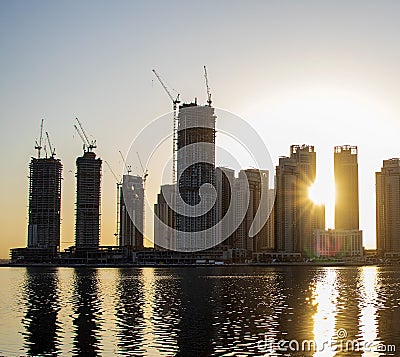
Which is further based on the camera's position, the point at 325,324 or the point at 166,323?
the point at 166,323

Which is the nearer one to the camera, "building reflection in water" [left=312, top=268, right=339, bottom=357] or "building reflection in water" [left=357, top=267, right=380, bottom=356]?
"building reflection in water" [left=312, top=268, right=339, bottom=357]

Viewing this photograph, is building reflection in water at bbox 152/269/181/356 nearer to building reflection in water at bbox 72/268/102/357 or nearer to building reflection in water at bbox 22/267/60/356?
building reflection in water at bbox 72/268/102/357

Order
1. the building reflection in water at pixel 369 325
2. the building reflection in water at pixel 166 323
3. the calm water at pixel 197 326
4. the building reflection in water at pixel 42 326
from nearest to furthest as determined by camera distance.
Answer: the calm water at pixel 197 326 → the building reflection in water at pixel 42 326 → the building reflection in water at pixel 166 323 → the building reflection in water at pixel 369 325

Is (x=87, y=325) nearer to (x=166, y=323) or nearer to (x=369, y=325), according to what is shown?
(x=166, y=323)

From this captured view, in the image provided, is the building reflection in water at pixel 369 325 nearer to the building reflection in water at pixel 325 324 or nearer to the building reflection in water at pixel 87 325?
the building reflection in water at pixel 325 324

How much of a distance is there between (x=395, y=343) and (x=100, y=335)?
30002 mm

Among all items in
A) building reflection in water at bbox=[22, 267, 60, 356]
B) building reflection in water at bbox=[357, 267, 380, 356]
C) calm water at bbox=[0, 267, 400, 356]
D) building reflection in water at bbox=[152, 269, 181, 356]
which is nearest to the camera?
calm water at bbox=[0, 267, 400, 356]

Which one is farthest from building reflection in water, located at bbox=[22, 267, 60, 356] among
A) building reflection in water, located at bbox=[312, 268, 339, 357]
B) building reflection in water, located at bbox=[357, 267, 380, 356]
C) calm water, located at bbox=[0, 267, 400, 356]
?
building reflection in water, located at bbox=[357, 267, 380, 356]

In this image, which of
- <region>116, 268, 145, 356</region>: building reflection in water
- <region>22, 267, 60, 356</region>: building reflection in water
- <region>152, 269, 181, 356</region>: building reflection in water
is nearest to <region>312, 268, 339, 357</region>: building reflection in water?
<region>152, 269, 181, 356</region>: building reflection in water

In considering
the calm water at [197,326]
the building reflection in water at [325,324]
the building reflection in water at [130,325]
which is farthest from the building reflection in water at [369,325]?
the building reflection in water at [130,325]

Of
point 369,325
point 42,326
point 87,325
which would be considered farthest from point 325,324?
point 42,326

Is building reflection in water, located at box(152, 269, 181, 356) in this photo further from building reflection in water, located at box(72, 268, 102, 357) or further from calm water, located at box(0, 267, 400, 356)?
building reflection in water, located at box(72, 268, 102, 357)

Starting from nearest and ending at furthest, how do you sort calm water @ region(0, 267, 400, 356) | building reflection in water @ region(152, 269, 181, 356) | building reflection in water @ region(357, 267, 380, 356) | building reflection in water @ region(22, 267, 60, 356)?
calm water @ region(0, 267, 400, 356) → building reflection in water @ region(22, 267, 60, 356) → building reflection in water @ region(152, 269, 181, 356) → building reflection in water @ region(357, 267, 380, 356)

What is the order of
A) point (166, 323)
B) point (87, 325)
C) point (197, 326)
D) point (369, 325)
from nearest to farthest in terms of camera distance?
1. point (197, 326)
2. point (87, 325)
3. point (369, 325)
4. point (166, 323)
